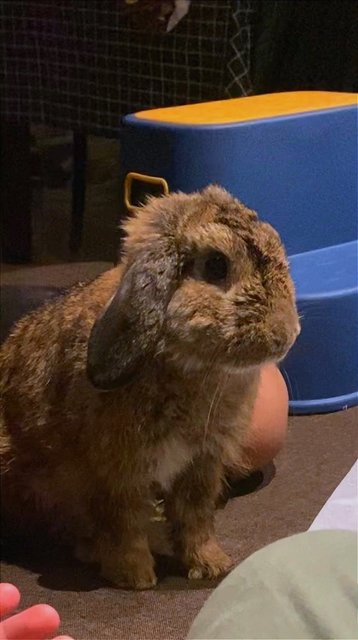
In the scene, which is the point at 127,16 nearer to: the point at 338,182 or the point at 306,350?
the point at 338,182

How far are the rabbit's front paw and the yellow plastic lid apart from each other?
1.60 ft

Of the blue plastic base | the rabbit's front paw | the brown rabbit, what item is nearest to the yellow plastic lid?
the brown rabbit

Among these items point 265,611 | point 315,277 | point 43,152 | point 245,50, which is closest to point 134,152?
point 315,277

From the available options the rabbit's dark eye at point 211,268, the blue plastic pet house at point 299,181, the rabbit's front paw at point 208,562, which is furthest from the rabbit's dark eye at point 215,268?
the rabbit's front paw at point 208,562

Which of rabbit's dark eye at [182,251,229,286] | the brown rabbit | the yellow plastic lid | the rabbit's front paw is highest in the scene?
the yellow plastic lid

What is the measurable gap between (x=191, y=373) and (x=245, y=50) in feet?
2.51

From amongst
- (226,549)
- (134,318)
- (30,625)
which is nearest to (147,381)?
(134,318)

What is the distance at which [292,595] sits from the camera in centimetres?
73

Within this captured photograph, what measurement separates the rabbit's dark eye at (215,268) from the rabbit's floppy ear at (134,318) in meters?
0.03

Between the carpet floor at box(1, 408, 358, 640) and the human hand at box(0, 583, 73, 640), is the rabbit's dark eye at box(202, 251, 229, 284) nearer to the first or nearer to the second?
the carpet floor at box(1, 408, 358, 640)

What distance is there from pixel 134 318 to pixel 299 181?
0.94 ft

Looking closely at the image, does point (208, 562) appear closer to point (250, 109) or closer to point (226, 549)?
point (226, 549)

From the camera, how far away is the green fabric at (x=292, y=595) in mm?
715

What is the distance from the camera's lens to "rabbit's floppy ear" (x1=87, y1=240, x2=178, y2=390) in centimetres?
103
